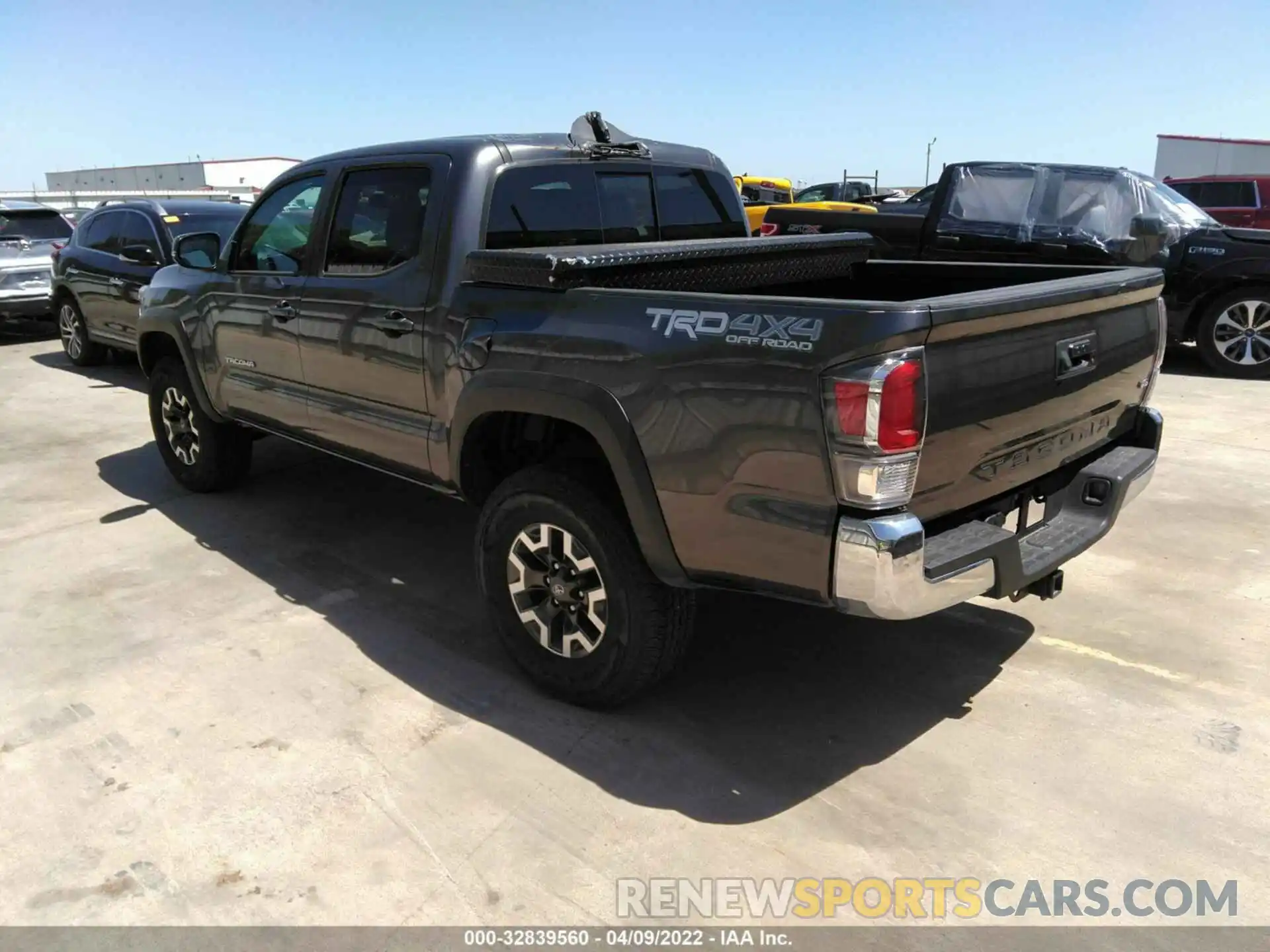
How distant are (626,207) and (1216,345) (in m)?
7.22

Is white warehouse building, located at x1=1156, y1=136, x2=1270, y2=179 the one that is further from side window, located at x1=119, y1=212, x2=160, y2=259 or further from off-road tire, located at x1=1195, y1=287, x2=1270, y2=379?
side window, located at x1=119, y1=212, x2=160, y2=259

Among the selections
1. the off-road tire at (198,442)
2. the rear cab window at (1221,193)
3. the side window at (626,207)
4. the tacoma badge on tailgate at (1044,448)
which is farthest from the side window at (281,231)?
the rear cab window at (1221,193)

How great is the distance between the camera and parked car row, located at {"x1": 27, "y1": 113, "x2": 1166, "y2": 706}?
8.40 feet

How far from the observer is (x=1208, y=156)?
3516 centimetres

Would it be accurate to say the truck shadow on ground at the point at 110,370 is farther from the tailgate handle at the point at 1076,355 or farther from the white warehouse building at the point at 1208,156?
the white warehouse building at the point at 1208,156

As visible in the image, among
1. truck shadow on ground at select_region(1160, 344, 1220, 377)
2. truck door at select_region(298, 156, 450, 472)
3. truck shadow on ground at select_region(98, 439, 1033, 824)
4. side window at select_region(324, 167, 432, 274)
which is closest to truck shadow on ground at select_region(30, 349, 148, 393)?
truck shadow on ground at select_region(98, 439, 1033, 824)

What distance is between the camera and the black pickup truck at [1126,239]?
28.5ft

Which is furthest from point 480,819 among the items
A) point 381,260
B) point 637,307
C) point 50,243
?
point 50,243

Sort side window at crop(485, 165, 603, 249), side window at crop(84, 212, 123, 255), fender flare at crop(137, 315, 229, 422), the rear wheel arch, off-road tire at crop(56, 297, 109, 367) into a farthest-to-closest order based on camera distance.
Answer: off-road tire at crop(56, 297, 109, 367) → side window at crop(84, 212, 123, 255) → the rear wheel arch → fender flare at crop(137, 315, 229, 422) → side window at crop(485, 165, 603, 249)

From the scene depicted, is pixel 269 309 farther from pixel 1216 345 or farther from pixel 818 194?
pixel 818 194

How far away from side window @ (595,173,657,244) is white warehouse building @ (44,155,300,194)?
33687mm

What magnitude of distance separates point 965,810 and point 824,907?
24.4 inches

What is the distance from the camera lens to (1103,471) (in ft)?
10.9

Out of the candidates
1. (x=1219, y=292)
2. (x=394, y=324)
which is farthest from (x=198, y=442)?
(x=1219, y=292)
